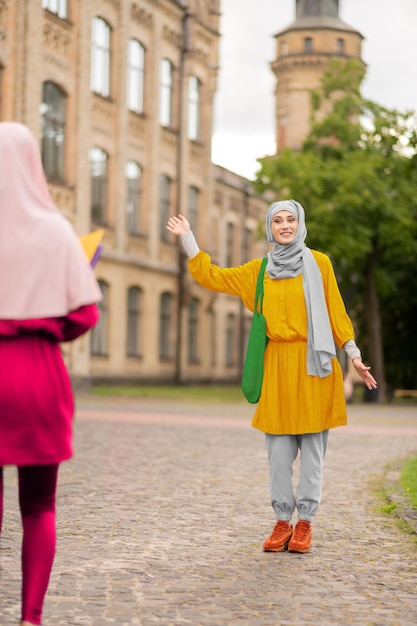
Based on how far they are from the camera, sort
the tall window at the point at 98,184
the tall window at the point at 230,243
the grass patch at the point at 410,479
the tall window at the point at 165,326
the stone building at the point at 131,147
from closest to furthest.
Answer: the grass patch at the point at 410,479 → the stone building at the point at 131,147 → the tall window at the point at 98,184 → the tall window at the point at 165,326 → the tall window at the point at 230,243

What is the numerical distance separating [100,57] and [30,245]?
1305 inches

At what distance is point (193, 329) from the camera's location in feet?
146

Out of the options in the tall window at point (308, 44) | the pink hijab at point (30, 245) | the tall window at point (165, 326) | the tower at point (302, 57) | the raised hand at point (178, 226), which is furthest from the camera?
the tall window at point (308, 44)

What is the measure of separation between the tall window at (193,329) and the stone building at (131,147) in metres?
0.05

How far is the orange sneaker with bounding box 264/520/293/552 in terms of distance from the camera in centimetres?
741

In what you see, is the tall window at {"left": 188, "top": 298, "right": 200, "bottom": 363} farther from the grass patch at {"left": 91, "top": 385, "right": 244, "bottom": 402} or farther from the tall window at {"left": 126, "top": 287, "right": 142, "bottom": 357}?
the tall window at {"left": 126, "top": 287, "right": 142, "bottom": 357}

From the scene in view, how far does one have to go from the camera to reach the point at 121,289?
37.9m

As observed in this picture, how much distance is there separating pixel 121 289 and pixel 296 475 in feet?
84.8

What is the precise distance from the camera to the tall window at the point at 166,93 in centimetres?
4166

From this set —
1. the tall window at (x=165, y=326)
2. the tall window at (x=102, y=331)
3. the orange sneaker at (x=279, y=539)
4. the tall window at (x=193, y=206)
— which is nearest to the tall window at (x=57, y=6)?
the tall window at (x=102, y=331)

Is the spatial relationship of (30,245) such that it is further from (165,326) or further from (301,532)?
(165,326)

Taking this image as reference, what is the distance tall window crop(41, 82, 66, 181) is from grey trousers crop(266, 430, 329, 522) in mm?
25564

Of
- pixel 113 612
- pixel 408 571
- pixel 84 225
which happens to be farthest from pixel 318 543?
pixel 84 225

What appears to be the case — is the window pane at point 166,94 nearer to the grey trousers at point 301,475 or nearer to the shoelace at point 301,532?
the grey trousers at point 301,475
